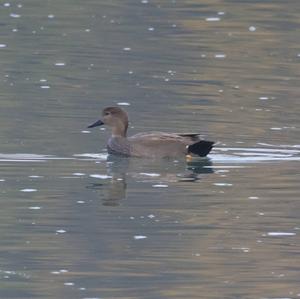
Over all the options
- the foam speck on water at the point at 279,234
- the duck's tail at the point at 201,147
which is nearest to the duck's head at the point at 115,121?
the duck's tail at the point at 201,147

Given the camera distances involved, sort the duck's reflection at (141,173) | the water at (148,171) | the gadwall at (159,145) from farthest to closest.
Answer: the gadwall at (159,145) < the duck's reflection at (141,173) < the water at (148,171)

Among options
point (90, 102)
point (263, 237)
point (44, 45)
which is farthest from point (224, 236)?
point (44, 45)

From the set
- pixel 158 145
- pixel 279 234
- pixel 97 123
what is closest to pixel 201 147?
pixel 158 145

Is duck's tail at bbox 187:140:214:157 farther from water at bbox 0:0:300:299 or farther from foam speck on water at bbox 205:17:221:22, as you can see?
foam speck on water at bbox 205:17:221:22

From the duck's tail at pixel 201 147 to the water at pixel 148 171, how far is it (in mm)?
152

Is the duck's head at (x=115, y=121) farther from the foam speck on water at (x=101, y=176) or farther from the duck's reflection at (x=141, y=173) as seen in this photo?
the foam speck on water at (x=101, y=176)

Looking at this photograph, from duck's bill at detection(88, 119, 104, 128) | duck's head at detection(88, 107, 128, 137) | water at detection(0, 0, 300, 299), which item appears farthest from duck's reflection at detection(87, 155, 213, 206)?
duck's bill at detection(88, 119, 104, 128)

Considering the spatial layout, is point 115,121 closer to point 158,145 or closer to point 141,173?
point 158,145

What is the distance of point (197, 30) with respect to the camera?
2647 centimetres

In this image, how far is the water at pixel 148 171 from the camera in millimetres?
9797

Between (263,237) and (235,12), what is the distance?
1916cm

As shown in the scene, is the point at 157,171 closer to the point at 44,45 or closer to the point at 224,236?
the point at 224,236

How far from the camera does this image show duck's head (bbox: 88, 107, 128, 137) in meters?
14.9

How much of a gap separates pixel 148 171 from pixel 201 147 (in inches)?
24.4
